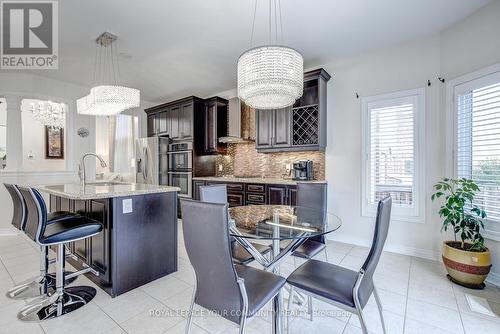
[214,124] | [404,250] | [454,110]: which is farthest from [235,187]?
[454,110]

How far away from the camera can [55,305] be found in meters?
1.93

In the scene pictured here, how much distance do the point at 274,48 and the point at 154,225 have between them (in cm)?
202

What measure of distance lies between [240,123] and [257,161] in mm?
818

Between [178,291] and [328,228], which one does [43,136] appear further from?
[328,228]

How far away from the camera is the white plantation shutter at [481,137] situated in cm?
235

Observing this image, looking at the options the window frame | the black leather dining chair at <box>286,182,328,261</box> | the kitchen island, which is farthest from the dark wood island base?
the window frame

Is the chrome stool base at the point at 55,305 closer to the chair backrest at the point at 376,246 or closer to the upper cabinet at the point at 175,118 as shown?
the chair backrest at the point at 376,246

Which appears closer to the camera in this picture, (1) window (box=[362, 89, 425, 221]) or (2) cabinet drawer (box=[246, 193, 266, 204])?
(1) window (box=[362, 89, 425, 221])

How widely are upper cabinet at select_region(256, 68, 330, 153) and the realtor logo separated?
2994 mm

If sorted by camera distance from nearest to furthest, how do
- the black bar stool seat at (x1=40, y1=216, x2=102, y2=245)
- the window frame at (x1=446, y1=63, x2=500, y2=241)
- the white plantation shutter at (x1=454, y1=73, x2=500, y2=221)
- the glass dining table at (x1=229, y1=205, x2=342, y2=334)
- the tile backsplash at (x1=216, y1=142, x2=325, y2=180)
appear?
the glass dining table at (x1=229, y1=205, x2=342, y2=334) < the black bar stool seat at (x1=40, y1=216, x2=102, y2=245) < the white plantation shutter at (x1=454, y1=73, x2=500, y2=221) < the window frame at (x1=446, y1=63, x2=500, y2=241) < the tile backsplash at (x1=216, y1=142, x2=325, y2=180)

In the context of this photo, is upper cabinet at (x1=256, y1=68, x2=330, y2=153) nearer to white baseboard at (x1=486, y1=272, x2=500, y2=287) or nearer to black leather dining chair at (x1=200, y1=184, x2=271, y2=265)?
black leather dining chair at (x1=200, y1=184, x2=271, y2=265)

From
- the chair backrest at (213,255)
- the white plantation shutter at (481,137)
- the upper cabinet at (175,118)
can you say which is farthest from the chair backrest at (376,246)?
the upper cabinet at (175,118)

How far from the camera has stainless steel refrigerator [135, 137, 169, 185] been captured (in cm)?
516

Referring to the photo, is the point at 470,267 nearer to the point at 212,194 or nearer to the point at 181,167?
the point at 212,194
